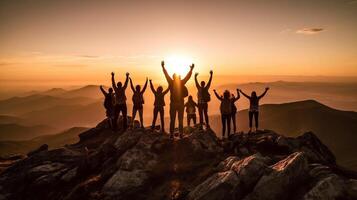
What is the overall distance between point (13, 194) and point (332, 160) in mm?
24074

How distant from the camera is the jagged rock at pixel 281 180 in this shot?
12516 mm

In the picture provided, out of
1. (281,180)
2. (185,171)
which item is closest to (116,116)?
(185,171)

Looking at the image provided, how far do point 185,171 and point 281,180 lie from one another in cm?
593

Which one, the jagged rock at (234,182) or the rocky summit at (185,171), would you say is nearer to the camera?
the rocky summit at (185,171)

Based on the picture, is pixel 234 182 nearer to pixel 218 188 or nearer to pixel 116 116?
pixel 218 188

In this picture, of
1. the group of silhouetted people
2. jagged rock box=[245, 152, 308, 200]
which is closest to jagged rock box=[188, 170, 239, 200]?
jagged rock box=[245, 152, 308, 200]

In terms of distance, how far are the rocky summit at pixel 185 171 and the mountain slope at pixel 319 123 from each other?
354 ft

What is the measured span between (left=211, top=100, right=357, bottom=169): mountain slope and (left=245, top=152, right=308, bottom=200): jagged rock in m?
111

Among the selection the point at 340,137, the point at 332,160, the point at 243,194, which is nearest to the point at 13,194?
the point at 243,194

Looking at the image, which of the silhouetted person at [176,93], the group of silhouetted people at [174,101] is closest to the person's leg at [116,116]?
the group of silhouetted people at [174,101]

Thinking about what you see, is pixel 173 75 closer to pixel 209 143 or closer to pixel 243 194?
pixel 209 143

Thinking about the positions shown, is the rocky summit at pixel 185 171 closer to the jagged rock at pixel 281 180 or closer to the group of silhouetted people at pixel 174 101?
the jagged rock at pixel 281 180

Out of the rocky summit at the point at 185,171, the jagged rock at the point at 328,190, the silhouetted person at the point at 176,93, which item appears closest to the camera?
the jagged rock at the point at 328,190

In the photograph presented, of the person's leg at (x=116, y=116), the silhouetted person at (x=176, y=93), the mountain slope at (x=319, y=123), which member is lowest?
the mountain slope at (x=319, y=123)
